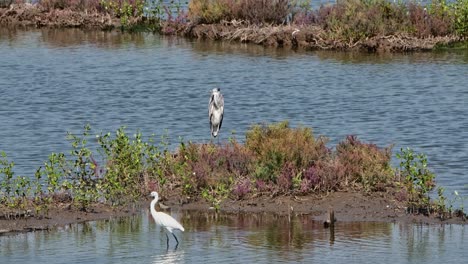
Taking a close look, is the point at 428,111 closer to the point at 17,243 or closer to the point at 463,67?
the point at 463,67

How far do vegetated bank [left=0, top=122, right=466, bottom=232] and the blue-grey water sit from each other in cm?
57

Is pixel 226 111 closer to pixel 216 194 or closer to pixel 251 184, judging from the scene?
pixel 251 184

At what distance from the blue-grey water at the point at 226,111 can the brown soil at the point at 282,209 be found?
0.33 m

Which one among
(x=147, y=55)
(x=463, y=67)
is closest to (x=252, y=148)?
(x=463, y=67)

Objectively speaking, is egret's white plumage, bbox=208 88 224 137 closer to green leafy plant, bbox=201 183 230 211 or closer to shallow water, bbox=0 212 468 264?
green leafy plant, bbox=201 183 230 211

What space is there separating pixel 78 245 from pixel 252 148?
4.59 meters

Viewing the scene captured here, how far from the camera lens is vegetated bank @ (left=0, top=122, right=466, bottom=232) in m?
20.4

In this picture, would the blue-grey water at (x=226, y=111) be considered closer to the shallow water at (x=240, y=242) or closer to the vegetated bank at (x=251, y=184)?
the shallow water at (x=240, y=242)

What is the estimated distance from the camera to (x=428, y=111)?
32406 mm

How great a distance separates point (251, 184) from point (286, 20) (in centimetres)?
2204

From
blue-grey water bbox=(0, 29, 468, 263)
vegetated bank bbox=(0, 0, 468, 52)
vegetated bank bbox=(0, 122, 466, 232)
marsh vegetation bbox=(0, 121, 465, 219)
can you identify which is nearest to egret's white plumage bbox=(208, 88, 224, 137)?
blue-grey water bbox=(0, 29, 468, 263)

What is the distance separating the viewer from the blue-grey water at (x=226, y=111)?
1864cm

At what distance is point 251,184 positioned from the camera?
21.3 meters


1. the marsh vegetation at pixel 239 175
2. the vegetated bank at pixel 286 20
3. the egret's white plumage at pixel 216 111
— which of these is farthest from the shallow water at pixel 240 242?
the vegetated bank at pixel 286 20
